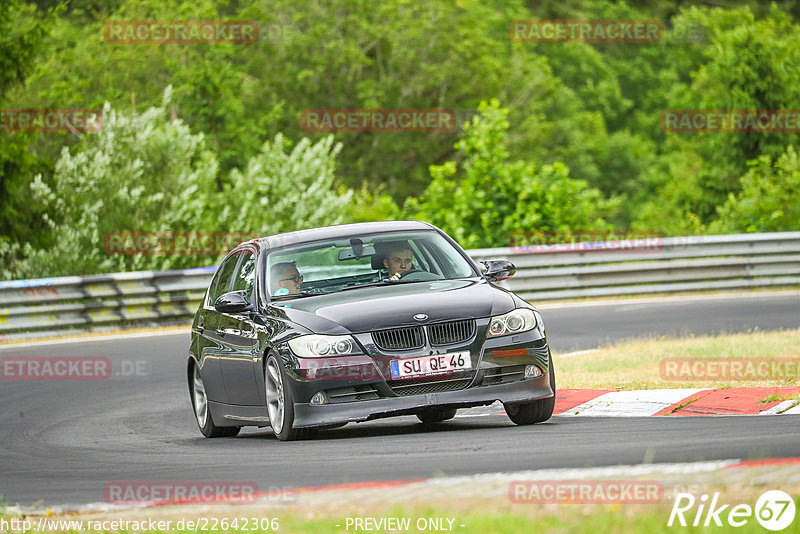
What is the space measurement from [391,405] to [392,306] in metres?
0.70

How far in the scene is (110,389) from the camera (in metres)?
15.4

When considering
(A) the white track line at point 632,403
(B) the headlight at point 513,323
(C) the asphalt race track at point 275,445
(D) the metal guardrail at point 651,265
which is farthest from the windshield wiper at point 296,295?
(D) the metal guardrail at point 651,265

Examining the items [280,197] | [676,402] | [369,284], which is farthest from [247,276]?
[280,197]

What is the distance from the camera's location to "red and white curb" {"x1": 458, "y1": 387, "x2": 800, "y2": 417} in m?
9.82

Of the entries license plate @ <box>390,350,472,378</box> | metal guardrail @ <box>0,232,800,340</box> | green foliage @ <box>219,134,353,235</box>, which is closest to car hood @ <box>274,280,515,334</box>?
license plate @ <box>390,350,472,378</box>

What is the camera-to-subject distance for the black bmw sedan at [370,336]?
9.05 metres

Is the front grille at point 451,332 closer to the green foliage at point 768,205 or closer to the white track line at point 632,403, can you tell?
the white track line at point 632,403

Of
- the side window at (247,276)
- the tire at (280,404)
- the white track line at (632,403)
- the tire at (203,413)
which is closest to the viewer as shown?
the tire at (280,404)

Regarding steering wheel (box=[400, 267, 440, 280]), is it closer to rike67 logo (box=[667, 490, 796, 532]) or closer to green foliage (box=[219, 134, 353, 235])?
rike67 logo (box=[667, 490, 796, 532])

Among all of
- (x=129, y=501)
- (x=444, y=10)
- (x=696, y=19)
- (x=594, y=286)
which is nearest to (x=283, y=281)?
(x=129, y=501)

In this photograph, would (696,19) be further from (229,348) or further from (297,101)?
(229,348)

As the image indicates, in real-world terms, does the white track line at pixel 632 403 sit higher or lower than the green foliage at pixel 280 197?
higher

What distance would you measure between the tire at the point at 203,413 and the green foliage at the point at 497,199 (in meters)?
16.6

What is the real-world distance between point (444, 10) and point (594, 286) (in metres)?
40.4
